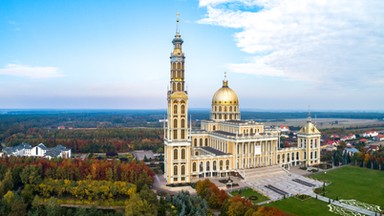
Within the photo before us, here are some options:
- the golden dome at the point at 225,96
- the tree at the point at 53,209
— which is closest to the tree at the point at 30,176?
the tree at the point at 53,209

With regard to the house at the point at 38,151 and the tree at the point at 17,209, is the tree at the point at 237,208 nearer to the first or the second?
the tree at the point at 17,209

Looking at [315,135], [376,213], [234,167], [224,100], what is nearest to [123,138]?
[224,100]

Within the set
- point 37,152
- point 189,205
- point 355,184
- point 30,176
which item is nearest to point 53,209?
point 30,176

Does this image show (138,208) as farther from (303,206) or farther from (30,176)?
(303,206)

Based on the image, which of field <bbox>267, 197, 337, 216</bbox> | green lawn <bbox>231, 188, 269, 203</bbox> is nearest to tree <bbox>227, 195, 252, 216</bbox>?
field <bbox>267, 197, 337, 216</bbox>

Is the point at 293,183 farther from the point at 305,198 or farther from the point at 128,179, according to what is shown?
the point at 128,179

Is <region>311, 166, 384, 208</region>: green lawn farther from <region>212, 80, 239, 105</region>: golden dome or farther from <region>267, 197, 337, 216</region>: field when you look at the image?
<region>212, 80, 239, 105</region>: golden dome
